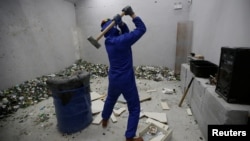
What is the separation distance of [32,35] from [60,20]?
1.13 meters

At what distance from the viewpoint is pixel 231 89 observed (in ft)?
4.47

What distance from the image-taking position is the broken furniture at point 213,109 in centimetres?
126

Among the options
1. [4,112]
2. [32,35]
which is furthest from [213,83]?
[32,35]

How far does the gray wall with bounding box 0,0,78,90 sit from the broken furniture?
3.45 metres

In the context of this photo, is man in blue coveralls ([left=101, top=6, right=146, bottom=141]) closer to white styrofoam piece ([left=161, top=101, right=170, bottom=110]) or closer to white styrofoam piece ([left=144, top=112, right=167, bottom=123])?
white styrofoam piece ([left=144, top=112, right=167, bottom=123])

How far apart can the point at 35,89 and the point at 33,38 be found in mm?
1234

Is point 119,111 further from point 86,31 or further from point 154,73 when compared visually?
point 86,31

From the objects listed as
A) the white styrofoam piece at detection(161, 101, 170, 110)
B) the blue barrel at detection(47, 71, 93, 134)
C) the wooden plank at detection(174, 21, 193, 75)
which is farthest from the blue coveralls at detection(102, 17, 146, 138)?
the wooden plank at detection(174, 21, 193, 75)

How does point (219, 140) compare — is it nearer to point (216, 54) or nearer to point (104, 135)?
point (104, 135)

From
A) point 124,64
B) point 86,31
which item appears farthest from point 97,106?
point 86,31

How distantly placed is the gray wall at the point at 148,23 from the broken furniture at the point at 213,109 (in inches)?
101

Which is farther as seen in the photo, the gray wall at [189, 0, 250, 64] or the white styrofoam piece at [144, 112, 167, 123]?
the white styrofoam piece at [144, 112, 167, 123]

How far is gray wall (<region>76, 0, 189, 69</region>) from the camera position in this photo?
14.6 feet

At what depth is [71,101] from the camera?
1820 mm
